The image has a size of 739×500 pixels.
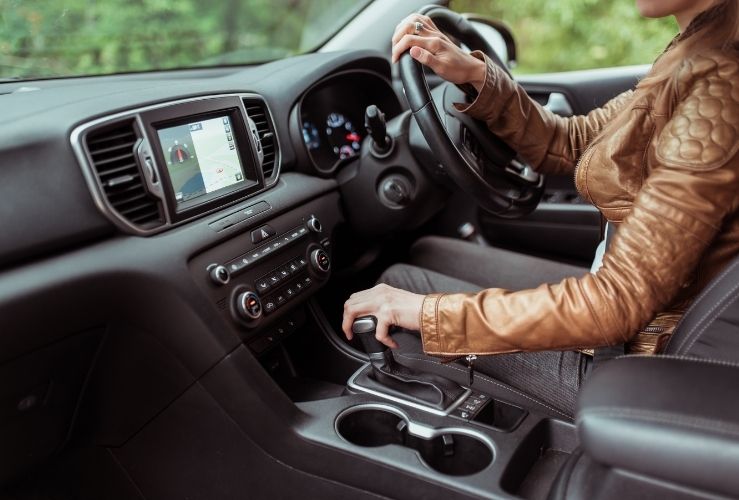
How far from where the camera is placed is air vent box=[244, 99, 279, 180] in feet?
5.24

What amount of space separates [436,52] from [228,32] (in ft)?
6.36

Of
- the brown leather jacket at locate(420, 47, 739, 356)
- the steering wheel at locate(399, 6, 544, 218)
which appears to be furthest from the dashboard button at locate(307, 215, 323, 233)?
the brown leather jacket at locate(420, 47, 739, 356)

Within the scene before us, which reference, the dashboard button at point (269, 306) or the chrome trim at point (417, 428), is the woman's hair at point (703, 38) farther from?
the dashboard button at point (269, 306)

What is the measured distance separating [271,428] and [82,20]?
1.33 metres

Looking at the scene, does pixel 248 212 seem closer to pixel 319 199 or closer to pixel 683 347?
pixel 319 199

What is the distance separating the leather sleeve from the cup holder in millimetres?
671

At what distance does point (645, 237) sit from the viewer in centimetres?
100

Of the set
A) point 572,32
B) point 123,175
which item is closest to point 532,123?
point 123,175

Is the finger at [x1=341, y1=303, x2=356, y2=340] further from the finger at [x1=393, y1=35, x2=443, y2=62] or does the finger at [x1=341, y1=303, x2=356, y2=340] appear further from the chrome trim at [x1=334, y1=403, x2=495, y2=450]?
the finger at [x1=393, y1=35, x2=443, y2=62]

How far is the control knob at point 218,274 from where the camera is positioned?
4.27 ft

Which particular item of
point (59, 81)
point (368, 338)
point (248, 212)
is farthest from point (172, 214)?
point (59, 81)

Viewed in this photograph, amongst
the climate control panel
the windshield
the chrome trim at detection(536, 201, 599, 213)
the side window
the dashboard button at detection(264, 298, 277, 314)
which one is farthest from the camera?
the side window

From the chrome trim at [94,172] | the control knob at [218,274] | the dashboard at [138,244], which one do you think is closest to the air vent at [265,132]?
the dashboard at [138,244]

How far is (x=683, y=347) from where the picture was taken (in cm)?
103
